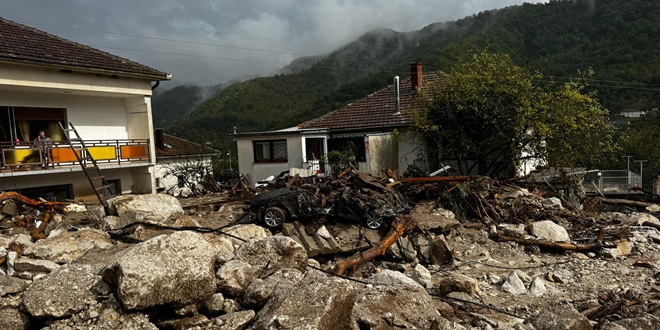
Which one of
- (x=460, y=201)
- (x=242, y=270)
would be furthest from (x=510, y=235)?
(x=242, y=270)

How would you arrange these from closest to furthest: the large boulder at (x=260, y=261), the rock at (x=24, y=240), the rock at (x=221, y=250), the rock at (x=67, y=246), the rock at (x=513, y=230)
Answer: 1. the large boulder at (x=260, y=261)
2. the rock at (x=221, y=250)
3. the rock at (x=67, y=246)
4. the rock at (x=24, y=240)
5. the rock at (x=513, y=230)

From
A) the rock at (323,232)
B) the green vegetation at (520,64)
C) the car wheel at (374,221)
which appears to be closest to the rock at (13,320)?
the rock at (323,232)

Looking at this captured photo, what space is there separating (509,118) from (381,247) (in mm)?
9259

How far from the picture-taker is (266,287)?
19.5 feet

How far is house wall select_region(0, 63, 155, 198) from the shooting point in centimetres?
1512

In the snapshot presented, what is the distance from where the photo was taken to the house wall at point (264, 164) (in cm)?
2138

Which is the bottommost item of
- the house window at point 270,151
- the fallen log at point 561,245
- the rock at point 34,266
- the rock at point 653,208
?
the rock at point 653,208

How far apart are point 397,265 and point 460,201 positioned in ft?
14.9

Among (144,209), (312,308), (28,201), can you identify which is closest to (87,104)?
(28,201)

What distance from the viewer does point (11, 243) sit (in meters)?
8.69

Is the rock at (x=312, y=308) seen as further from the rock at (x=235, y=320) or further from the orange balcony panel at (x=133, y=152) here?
the orange balcony panel at (x=133, y=152)

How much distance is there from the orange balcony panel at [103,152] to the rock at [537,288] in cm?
1554

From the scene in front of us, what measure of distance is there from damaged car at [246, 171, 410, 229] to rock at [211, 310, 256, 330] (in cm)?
640

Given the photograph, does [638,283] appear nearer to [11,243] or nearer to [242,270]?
[242,270]
